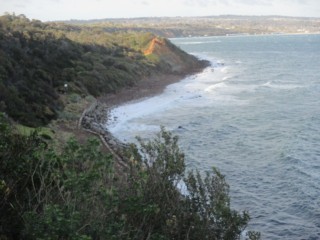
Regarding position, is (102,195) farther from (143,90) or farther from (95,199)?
(143,90)

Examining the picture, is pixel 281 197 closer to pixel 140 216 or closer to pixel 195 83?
pixel 140 216

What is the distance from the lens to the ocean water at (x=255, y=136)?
1856 cm

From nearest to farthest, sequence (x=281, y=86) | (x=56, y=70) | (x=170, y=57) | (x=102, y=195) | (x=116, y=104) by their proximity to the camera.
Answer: (x=102, y=195), (x=56, y=70), (x=116, y=104), (x=281, y=86), (x=170, y=57)

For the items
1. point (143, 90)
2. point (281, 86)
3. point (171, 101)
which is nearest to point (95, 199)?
point (171, 101)

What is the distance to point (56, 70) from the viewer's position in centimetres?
4125

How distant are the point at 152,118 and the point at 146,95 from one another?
40.0 feet

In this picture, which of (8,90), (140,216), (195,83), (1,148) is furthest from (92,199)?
(195,83)

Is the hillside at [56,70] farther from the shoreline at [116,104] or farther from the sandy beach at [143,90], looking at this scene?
the shoreline at [116,104]

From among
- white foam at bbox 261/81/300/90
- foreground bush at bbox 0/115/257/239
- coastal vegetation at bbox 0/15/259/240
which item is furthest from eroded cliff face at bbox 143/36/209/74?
foreground bush at bbox 0/115/257/239

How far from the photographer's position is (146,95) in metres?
48.8

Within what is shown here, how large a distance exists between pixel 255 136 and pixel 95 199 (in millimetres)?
23055

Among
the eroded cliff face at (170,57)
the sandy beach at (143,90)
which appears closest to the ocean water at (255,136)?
the sandy beach at (143,90)

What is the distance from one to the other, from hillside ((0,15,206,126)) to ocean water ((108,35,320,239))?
476 centimetres

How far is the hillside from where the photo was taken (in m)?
27.7
